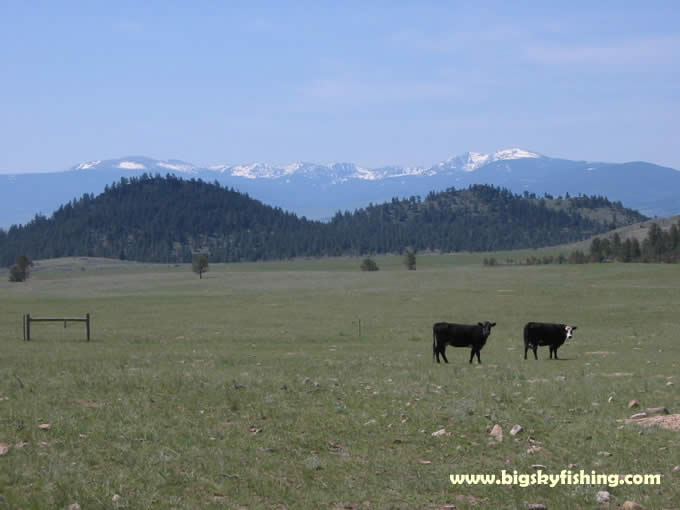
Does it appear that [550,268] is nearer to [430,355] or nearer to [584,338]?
[584,338]

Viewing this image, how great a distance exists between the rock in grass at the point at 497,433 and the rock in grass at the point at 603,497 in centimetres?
278

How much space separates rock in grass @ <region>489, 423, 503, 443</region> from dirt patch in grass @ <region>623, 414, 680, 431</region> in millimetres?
2896

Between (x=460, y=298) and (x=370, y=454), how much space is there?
204 feet

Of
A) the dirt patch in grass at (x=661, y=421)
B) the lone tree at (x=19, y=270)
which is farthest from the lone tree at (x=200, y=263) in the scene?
the dirt patch in grass at (x=661, y=421)

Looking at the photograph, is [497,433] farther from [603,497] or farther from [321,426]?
[321,426]

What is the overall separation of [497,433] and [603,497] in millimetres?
3148

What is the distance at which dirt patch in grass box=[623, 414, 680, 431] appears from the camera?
14883 millimetres

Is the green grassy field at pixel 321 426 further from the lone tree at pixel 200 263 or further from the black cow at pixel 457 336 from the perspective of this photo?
the lone tree at pixel 200 263

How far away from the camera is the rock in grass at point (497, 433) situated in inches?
551

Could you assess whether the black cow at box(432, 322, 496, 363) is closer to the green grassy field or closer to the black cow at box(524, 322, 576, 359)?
the green grassy field

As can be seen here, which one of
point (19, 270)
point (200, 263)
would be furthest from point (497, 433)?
point (19, 270)

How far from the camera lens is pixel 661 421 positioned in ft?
50.0

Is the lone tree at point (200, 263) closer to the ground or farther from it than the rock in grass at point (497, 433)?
farther from it

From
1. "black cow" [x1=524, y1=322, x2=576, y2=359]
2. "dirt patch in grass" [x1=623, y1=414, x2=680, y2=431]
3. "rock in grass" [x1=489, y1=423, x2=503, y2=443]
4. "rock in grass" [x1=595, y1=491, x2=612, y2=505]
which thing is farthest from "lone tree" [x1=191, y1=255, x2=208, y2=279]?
"rock in grass" [x1=595, y1=491, x2=612, y2=505]
